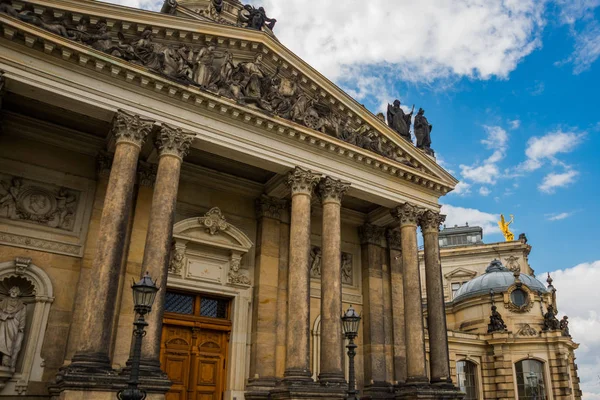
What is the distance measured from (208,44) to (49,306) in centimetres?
954

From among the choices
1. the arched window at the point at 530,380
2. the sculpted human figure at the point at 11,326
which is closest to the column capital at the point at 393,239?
the arched window at the point at 530,380

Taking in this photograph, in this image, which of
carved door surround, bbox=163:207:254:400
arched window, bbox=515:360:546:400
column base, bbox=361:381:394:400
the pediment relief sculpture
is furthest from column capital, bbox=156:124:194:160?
arched window, bbox=515:360:546:400

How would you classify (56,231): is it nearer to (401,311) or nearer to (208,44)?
(208,44)

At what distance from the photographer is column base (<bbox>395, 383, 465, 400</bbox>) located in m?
17.9

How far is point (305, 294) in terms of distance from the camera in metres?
16.9

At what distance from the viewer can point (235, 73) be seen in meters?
17.7

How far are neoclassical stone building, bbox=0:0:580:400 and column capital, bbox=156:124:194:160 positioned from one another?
5cm

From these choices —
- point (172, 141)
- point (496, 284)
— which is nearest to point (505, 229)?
point (496, 284)

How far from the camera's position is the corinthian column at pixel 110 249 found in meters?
13.0

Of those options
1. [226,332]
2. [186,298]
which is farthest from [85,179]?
[226,332]

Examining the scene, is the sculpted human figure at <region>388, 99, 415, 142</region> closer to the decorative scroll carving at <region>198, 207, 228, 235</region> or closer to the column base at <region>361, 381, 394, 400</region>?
the decorative scroll carving at <region>198, 207, 228, 235</region>

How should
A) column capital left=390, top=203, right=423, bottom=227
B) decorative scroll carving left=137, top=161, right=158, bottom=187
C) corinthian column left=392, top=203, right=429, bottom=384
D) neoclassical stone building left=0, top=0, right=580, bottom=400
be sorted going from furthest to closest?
1. column capital left=390, top=203, right=423, bottom=227
2. corinthian column left=392, top=203, right=429, bottom=384
3. decorative scroll carving left=137, top=161, right=158, bottom=187
4. neoclassical stone building left=0, top=0, right=580, bottom=400

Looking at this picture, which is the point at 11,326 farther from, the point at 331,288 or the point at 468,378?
the point at 468,378

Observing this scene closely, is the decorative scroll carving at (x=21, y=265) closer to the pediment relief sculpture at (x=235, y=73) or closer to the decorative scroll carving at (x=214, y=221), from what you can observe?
the decorative scroll carving at (x=214, y=221)
